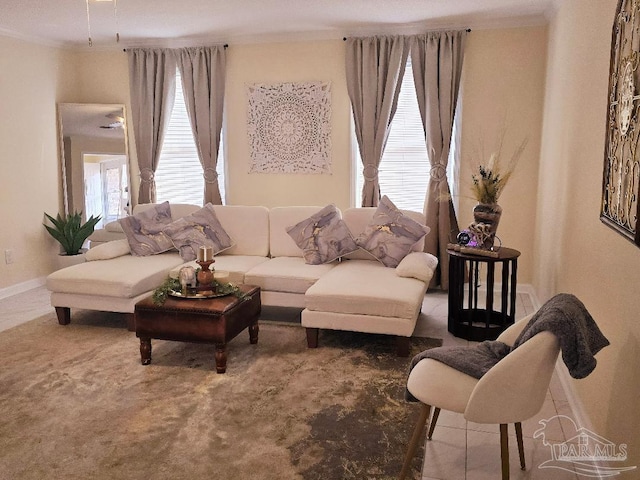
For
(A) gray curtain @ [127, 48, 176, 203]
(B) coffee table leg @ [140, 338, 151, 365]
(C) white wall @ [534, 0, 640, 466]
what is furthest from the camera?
(A) gray curtain @ [127, 48, 176, 203]

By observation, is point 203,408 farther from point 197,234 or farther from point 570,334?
point 197,234

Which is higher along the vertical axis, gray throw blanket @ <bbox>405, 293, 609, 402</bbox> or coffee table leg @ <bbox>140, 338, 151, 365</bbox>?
gray throw blanket @ <bbox>405, 293, 609, 402</bbox>

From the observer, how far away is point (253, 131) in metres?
6.00

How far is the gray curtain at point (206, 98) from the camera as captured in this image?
5.92 m

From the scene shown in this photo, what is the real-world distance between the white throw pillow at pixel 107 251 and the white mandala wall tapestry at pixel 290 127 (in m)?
1.61

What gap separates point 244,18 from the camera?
5125 mm

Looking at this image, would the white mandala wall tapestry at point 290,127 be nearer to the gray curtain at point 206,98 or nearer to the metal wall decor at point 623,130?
the gray curtain at point 206,98

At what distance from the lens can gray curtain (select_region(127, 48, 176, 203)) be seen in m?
6.06

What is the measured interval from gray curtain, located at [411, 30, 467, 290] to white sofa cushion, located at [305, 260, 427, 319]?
1.36 m

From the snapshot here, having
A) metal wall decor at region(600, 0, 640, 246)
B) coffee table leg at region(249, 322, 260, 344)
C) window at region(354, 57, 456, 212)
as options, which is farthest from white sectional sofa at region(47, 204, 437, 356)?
metal wall decor at region(600, 0, 640, 246)

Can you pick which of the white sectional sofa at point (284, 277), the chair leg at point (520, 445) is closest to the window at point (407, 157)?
the white sectional sofa at point (284, 277)

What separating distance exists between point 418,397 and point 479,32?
3949 mm

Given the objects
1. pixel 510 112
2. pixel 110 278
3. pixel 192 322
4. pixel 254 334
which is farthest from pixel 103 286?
pixel 510 112

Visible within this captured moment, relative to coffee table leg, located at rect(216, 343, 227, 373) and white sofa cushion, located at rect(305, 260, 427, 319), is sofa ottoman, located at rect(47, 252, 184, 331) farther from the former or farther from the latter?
white sofa cushion, located at rect(305, 260, 427, 319)
